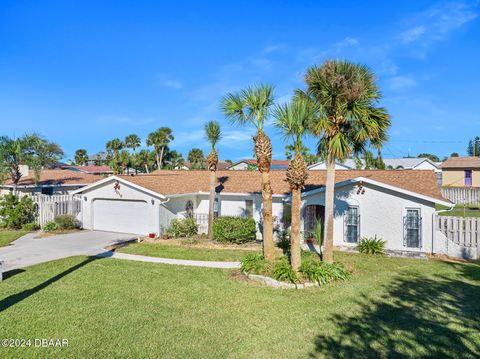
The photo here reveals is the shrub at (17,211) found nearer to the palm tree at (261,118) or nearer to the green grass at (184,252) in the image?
the green grass at (184,252)

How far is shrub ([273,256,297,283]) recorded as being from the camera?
9.68m

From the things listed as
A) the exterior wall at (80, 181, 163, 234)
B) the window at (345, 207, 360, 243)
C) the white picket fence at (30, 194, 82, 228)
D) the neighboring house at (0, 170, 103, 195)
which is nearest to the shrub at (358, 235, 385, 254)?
the window at (345, 207, 360, 243)

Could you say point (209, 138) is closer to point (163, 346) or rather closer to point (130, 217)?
point (130, 217)

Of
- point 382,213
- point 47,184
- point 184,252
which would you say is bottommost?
point 184,252

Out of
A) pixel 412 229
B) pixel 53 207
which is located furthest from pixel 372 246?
pixel 53 207

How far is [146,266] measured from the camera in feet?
39.4

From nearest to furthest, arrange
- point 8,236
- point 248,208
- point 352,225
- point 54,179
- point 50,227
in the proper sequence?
1. point 352,225
2. point 8,236
3. point 248,208
4. point 50,227
5. point 54,179

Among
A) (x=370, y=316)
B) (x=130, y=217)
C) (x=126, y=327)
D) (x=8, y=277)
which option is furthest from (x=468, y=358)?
(x=130, y=217)

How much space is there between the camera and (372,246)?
14.3m

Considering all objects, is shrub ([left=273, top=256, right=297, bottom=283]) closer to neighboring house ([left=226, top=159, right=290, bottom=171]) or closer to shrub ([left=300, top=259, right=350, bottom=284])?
shrub ([left=300, top=259, right=350, bottom=284])

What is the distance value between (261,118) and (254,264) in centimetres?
513

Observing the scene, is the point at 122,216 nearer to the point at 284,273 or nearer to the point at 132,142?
the point at 284,273

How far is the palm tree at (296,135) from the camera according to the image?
985 centimetres

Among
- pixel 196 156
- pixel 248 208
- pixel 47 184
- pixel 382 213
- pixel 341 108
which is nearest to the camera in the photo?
pixel 341 108
